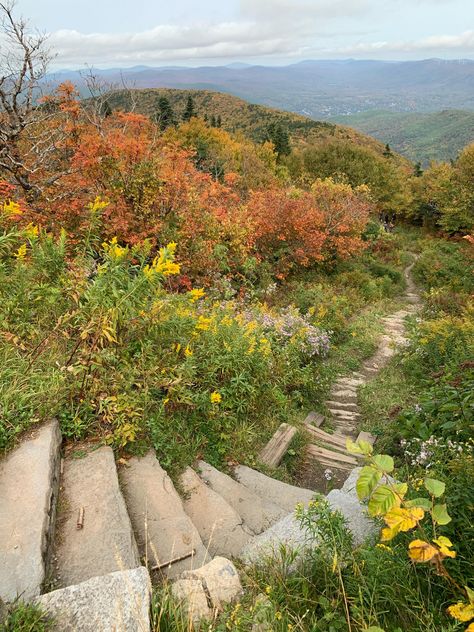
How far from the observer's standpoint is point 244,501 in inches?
149

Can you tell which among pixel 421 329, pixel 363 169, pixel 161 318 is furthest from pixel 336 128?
pixel 161 318

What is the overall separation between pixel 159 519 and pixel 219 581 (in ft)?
2.80

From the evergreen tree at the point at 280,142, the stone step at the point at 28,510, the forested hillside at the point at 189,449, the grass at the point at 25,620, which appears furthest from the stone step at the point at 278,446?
the evergreen tree at the point at 280,142

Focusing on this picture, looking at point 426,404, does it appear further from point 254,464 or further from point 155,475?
point 155,475

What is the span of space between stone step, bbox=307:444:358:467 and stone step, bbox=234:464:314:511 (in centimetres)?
104

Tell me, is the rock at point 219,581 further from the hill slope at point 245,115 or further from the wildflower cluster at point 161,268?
the hill slope at point 245,115

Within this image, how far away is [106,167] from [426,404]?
8.33 meters

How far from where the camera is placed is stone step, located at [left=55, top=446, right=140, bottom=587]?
2422 mm

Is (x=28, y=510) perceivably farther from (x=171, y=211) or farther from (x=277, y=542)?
(x=171, y=211)

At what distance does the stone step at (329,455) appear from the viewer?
205 inches

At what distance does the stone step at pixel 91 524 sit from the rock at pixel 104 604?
0.36 feet

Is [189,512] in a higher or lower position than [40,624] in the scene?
lower

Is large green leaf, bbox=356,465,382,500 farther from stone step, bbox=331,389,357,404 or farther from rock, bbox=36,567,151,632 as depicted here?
stone step, bbox=331,389,357,404

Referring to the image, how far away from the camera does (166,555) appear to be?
274cm
